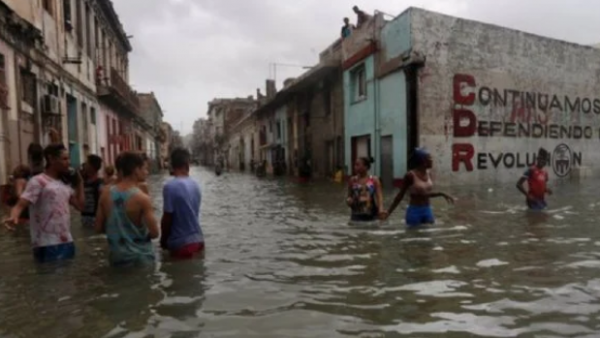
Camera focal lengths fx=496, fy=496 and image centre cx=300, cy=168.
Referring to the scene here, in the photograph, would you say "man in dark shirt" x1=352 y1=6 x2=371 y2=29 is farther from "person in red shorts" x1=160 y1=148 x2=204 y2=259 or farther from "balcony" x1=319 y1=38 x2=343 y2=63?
"person in red shorts" x1=160 y1=148 x2=204 y2=259

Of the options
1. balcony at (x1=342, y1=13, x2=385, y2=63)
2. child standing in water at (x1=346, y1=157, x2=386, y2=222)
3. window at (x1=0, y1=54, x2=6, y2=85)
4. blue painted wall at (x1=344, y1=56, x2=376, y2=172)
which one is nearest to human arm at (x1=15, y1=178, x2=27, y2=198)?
child standing in water at (x1=346, y1=157, x2=386, y2=222)

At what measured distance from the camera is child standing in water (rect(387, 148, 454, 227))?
23.0 feet

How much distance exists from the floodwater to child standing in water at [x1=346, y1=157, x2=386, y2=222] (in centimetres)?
35

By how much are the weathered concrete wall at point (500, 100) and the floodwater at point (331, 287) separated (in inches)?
387

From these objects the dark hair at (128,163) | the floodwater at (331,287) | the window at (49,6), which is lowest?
the floodwater at (331,287)

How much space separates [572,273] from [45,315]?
506cm

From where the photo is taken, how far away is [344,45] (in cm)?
2319

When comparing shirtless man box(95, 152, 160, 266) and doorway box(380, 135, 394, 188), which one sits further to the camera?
doorway box(380, 135, 394, 188)

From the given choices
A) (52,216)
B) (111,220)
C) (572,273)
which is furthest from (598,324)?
(52,216)

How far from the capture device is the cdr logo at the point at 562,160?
70.3 ft

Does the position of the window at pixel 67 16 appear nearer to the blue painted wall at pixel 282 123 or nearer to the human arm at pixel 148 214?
the human arm at pixel 148 214

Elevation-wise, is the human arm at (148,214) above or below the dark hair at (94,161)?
below

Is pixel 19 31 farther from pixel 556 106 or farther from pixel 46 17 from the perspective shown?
pixel 556 106

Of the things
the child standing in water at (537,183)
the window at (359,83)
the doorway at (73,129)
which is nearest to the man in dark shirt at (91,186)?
the child standing in water at (537,183)
